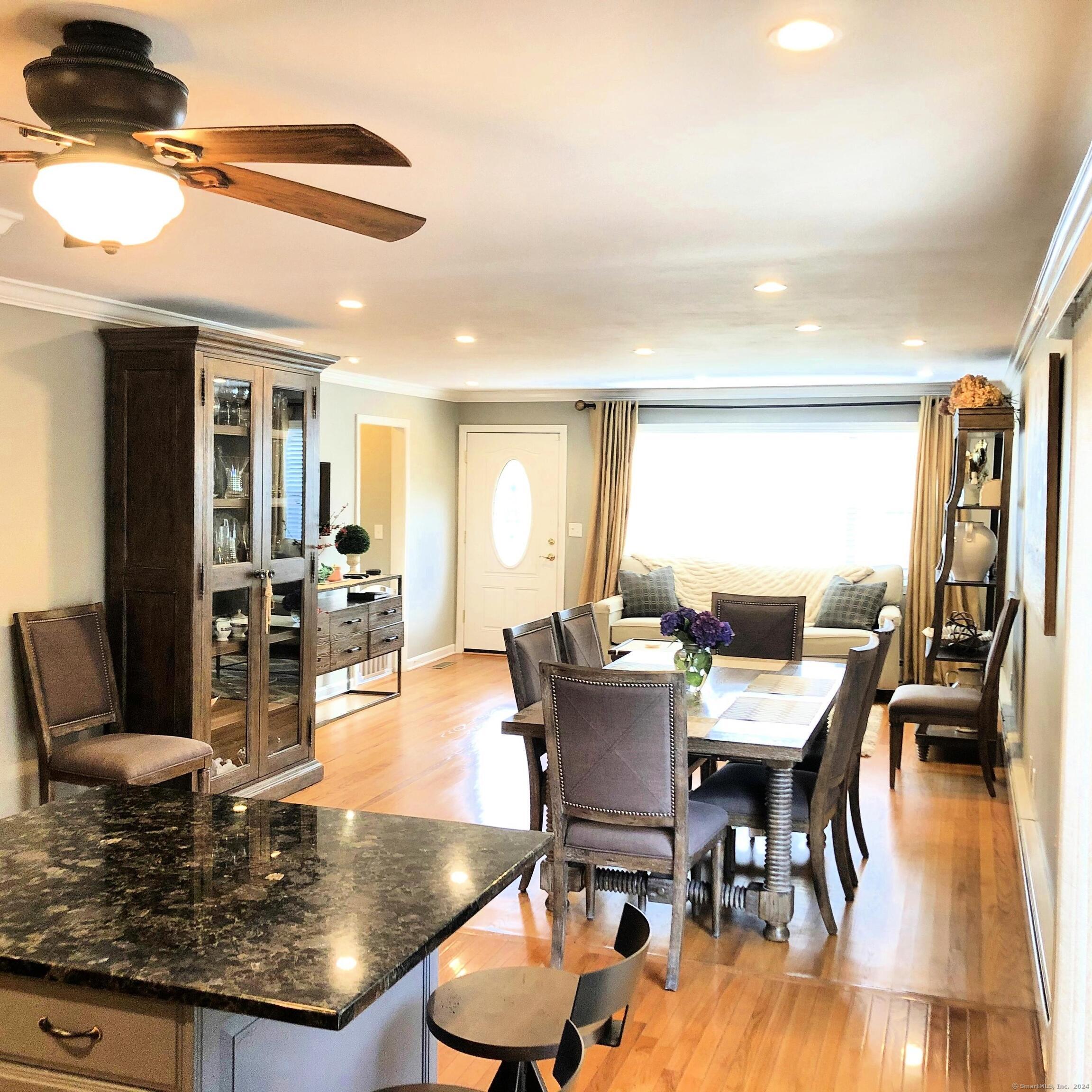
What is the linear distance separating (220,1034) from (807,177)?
234 cm

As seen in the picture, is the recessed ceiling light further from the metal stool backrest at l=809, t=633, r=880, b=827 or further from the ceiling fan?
the metal stool backrest at l=809, t=633, r=880, b=827

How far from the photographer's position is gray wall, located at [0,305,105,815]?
4254 millimetres

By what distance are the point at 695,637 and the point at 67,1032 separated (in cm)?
294

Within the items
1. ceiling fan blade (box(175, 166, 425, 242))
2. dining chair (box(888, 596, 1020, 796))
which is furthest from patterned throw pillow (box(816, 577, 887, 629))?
ceiling fan blade (box(175, 166, 425, 242))

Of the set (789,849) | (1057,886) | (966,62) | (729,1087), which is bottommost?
(729,1087)

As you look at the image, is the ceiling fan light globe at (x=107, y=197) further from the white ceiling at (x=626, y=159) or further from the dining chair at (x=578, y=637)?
the dining chair at (x=578, y=637)

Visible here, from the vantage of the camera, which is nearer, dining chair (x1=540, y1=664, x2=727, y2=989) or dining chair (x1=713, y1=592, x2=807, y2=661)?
dining chair (x1=540, y1=664, x2=727, y2=989)

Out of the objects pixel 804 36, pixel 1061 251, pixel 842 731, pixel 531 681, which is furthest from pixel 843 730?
pixel 804 36

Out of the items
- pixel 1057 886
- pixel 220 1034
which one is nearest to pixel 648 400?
pixel 1057 886

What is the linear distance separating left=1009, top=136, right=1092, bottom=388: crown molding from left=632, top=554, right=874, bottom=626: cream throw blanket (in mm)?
3199

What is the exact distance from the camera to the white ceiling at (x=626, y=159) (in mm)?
1814

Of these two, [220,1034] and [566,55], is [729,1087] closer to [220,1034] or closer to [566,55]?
[220,1034]

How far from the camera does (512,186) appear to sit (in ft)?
9.11

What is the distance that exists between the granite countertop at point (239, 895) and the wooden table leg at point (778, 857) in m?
1.77
